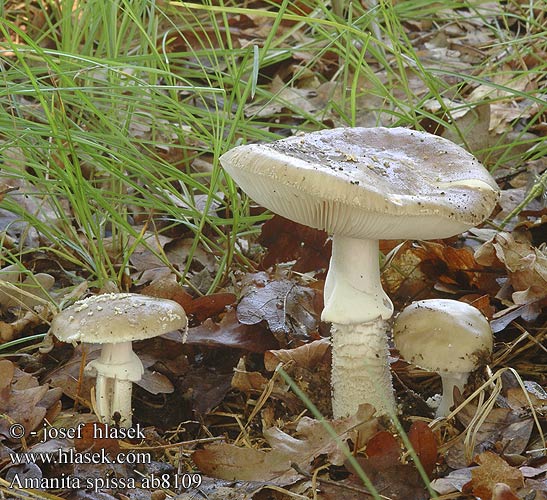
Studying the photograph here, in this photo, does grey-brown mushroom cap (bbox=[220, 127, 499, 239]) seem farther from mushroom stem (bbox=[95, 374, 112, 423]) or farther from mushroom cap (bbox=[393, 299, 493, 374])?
mushroom stem (bbox=[95, 374, 112, 423])

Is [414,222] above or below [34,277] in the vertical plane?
above

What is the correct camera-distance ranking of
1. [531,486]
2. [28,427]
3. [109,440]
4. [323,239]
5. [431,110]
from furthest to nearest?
[431,110], [323,239], [28,427], [109,440], [531,486]

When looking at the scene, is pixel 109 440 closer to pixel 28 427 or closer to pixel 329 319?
pixel 28 427

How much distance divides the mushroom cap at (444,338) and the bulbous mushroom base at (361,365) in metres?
0.08

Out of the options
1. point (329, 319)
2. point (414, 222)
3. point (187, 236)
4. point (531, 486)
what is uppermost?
point (414, 222)

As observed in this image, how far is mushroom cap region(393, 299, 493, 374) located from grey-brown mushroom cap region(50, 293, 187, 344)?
82cm

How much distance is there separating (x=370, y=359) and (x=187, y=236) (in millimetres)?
1835

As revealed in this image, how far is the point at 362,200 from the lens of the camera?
1963mm

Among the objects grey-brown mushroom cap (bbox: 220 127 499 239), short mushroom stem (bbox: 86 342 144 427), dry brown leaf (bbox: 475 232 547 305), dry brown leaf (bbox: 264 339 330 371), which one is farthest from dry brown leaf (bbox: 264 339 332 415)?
dry brown leaf (bbox: 475 232 547 305)

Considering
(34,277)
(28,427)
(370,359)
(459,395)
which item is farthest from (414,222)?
(34,277)

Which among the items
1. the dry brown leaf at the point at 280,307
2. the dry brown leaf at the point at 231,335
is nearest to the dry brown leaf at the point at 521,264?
the dry brown leaf at the point at 280,307

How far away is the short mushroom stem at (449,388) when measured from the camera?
2.58 meters

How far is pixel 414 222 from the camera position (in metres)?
2.12

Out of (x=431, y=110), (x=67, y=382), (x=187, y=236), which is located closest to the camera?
(x=67, y=382)
